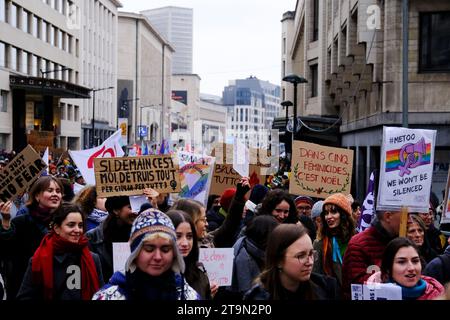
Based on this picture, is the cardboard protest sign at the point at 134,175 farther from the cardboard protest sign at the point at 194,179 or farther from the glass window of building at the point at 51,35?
the glass window of building at the point at 51,35

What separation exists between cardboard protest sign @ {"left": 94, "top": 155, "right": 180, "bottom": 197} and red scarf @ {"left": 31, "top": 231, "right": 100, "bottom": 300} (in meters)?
2.28

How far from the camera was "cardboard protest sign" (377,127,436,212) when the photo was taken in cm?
659

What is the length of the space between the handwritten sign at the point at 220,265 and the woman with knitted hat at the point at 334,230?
97 cm

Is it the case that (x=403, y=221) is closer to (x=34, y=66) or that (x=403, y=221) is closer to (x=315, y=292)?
(x=315, y=292)

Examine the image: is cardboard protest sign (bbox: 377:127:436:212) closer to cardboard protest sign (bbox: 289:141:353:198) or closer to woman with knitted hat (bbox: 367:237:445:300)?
woman with knitted hat (bbox: 367:237:445:300)

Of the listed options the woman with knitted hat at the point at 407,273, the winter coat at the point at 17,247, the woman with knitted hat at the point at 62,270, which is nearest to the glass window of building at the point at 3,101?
the winter coat at the point at 17,247

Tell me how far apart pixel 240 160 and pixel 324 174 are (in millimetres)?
4083

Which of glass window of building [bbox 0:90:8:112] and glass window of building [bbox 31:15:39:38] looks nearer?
glass window of building [bbox 0:90:8:112]

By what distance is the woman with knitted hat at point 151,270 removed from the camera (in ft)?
12.9

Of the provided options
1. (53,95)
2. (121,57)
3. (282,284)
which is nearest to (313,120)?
(53,95)

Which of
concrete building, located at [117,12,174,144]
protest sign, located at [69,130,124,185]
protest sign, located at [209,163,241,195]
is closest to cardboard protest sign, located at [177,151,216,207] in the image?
protest sign, located at [209,163,241,195]

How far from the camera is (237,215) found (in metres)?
7.59
